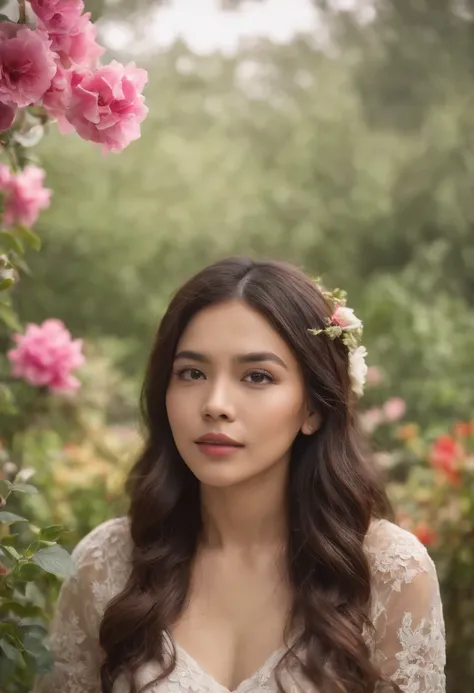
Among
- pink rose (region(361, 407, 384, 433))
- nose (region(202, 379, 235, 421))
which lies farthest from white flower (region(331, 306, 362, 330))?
pink rose (region(361, 407, 384, 433))

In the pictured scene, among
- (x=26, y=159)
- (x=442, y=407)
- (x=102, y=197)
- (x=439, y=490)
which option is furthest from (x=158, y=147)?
(x=26, y=159)

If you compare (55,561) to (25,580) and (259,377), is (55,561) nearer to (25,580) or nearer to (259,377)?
(25,580)

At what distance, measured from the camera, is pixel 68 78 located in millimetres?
1393

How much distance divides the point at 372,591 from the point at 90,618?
0.62 meters

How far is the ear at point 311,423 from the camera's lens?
184 cm

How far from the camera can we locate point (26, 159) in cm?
178

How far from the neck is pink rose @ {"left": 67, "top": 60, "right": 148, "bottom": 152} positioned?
0.80 meters

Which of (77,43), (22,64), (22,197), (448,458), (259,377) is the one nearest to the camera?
(22,64)

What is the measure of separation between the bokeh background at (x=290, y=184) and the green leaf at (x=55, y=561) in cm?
216

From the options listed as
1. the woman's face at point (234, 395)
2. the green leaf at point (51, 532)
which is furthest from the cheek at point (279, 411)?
the green leaf at point (51, 532)

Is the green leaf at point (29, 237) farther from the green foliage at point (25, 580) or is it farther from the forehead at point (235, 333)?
the green foliage at point (25, 580)

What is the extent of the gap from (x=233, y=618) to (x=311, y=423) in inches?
17.3

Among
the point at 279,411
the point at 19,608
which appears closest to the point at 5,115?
the point at 279,411

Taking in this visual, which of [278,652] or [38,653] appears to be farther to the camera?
[278,652]
